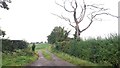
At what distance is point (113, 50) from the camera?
63.0 feet

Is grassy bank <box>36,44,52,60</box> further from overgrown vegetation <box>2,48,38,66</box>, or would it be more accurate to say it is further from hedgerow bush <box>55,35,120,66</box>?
hedgerow bush <box>55,35,120,66</box>

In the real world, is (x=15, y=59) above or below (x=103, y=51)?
below

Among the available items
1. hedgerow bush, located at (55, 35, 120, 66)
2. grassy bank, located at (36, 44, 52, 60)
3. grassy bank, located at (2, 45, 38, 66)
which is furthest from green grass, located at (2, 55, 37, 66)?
grassy bank, located at (36, 44, 52, 60)

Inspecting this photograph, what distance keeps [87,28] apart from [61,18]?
20.2 feet

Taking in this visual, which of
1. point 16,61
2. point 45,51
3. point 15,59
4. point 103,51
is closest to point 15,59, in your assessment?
point 15,59

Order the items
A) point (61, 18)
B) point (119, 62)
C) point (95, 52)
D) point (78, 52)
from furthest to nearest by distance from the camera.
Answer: point (61, 18) < point (78, 52) < point (95, 52) < point (119, 62)

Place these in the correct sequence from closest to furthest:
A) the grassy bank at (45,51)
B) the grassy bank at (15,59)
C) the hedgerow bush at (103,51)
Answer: the hedgerow bush at (103,51) < the grassy bank at (15,59) < the grassy bank at (45,51)

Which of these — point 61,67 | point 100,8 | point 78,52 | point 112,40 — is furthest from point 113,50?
point 100,8

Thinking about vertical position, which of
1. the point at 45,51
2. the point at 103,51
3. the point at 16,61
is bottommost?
the point at 16,61

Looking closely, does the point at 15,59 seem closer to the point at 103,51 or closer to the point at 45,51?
the point at 103,51

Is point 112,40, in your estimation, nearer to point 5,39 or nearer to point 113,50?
point 113,50

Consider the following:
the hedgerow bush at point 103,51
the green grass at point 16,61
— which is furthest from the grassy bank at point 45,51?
the hedgerow bush at point 103,51

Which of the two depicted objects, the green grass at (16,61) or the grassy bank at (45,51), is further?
the grassy bank at (45,51)

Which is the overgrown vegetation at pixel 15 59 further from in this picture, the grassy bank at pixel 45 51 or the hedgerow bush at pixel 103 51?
the hedgerow bush at pixel 103 51
